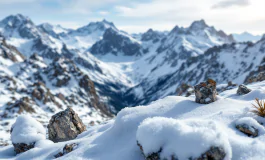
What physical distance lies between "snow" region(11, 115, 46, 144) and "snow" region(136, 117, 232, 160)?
11320 millimetres

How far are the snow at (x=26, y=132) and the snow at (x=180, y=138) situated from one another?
1132 cm

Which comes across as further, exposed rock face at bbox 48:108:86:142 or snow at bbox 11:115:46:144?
exposed rock face at bbox 48:108:86:142

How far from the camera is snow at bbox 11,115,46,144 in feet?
60.8

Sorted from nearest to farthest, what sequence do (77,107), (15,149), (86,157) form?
(86,157)
(15,149)
(77,107)

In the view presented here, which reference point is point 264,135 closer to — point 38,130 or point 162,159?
point 162,159

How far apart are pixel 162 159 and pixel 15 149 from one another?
47.6ft

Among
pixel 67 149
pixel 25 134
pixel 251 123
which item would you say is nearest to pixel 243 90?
pixel 251 123

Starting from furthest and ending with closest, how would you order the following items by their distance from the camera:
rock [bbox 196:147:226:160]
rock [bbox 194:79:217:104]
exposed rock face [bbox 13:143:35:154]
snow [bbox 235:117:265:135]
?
exposed rock face [bbox 13:143:35:154]
rock [bbox 194:79:217:104]
snow [bbox 235:117:265:135]
rock [bbox 196:147:226:160]

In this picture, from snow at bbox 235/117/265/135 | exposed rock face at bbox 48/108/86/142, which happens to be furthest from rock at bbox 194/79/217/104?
exposed rock face at bbox 48/108/86/142

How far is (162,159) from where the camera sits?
10.4 metres

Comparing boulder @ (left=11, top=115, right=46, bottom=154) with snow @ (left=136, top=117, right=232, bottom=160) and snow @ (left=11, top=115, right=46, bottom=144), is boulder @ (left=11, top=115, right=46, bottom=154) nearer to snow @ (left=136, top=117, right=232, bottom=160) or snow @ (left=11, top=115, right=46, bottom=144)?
snow @ (left=11, top=115, right=46, bottom=144)

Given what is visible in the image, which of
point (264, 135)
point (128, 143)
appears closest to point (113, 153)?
point (128, 143)

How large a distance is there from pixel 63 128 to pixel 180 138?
14554 mm

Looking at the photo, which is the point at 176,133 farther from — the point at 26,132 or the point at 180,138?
the point at 26,132
